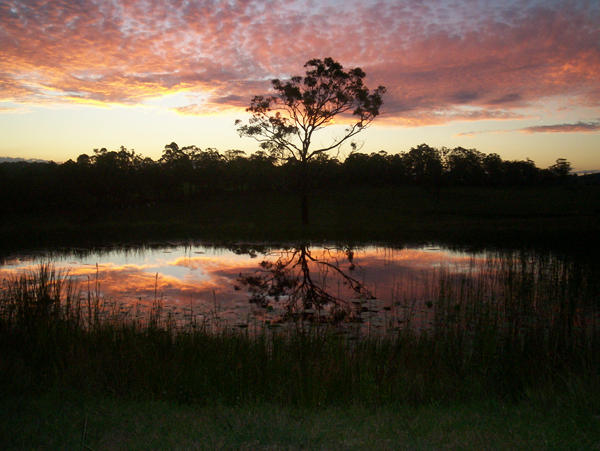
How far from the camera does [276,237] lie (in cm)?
3419

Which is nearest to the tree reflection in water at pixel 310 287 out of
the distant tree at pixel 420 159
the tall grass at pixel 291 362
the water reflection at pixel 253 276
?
the water reflection at pixel 253 276

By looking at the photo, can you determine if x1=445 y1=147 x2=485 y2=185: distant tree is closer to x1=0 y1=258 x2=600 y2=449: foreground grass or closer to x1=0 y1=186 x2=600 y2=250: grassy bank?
x1=0 y1=186 x2=600 y2=250: grassy bank

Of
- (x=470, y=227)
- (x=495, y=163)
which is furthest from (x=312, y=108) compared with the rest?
(x=495, y=163)

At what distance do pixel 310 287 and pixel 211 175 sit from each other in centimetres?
6398

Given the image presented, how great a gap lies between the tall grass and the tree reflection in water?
2180mm

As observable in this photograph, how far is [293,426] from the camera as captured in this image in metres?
5.74

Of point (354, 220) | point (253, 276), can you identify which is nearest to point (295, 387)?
point (253, 276)

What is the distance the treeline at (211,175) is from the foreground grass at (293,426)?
36718 mm

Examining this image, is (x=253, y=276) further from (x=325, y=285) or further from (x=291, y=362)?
(x=291, y=362)

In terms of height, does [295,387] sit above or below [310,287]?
above

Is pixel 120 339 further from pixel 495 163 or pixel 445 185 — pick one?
pixel 495 163

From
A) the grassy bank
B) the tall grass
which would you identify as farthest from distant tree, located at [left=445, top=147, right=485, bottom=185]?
the tall grass

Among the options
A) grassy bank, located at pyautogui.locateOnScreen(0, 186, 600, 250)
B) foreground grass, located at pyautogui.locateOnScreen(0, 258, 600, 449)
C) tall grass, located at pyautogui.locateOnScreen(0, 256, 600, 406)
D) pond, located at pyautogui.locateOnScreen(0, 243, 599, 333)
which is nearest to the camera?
foreground grass, located at pyautogui.locateOnScreen(0, 258, 600, 449)

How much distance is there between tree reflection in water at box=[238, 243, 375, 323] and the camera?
1344 cm
